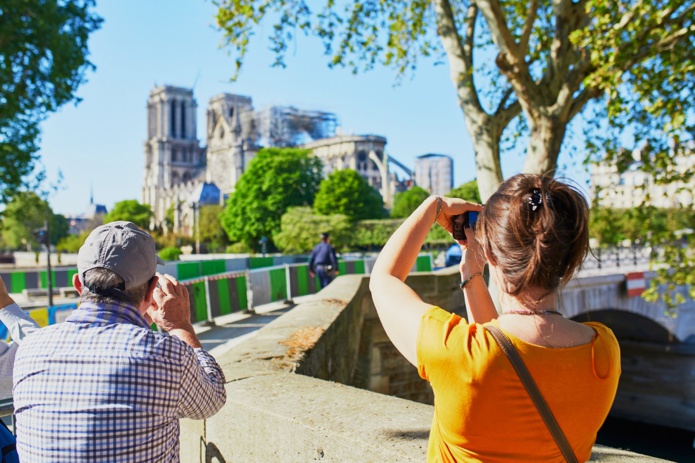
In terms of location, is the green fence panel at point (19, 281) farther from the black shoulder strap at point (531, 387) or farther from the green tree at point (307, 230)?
the green tree at point (307, 230)

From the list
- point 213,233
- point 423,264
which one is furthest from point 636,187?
point 213,233

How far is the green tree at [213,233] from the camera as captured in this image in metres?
73.9

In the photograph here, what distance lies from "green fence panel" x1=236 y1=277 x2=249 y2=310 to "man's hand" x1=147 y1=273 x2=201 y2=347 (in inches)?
517

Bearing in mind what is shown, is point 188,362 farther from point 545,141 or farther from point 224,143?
point 224,143

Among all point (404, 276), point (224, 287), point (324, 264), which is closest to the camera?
point (404, 276)

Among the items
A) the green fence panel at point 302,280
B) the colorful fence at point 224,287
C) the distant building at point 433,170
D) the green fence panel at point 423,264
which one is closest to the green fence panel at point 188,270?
the colorful fence at point 224,287

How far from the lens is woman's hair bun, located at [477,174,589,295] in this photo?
57.8 inches

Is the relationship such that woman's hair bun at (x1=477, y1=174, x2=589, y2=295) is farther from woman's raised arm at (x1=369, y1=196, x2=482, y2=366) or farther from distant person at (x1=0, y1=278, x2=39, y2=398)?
distant person at (x1=0, y1=278, x2=39, y2=398)

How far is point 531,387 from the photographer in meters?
1.39

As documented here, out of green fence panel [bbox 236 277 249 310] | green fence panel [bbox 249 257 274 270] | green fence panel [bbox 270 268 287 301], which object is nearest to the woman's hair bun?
green fence panel [bbox 236 277 249 310]

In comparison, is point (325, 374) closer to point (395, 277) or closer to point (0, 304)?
point (0, 304)

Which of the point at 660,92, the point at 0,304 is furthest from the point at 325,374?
the point at 660,92

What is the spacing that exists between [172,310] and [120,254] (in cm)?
34

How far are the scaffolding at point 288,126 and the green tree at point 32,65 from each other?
345 feet
